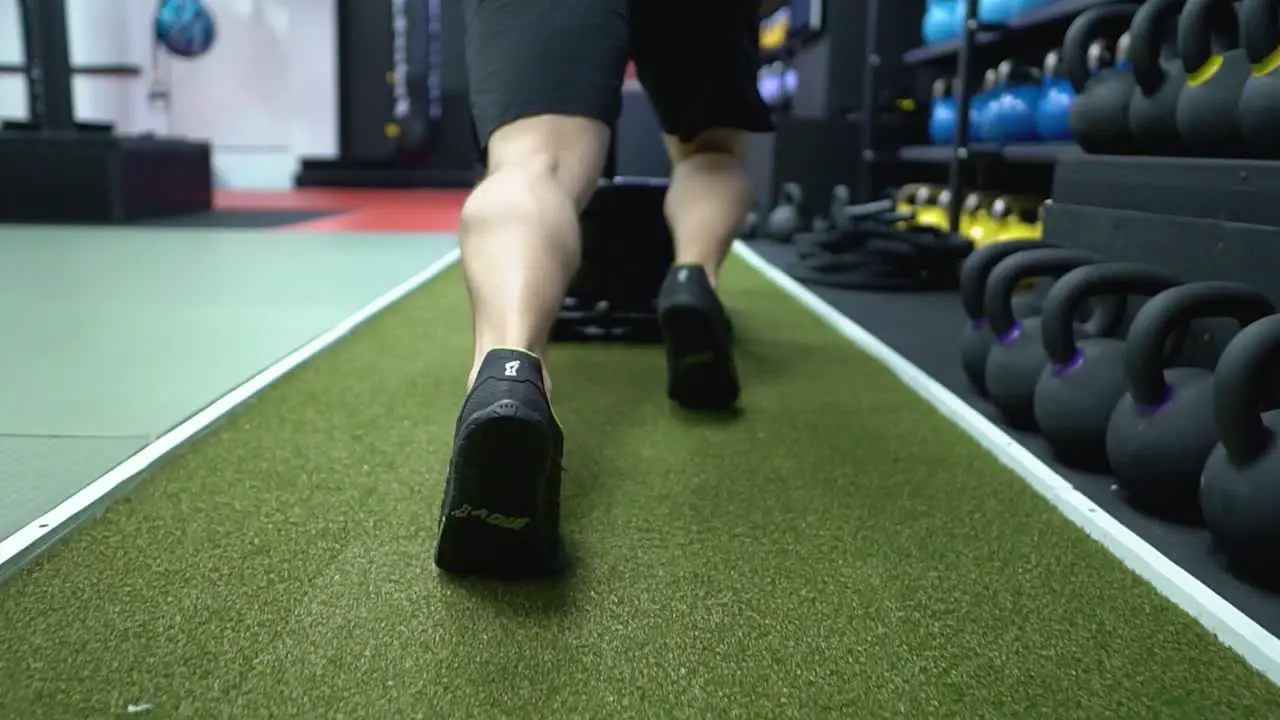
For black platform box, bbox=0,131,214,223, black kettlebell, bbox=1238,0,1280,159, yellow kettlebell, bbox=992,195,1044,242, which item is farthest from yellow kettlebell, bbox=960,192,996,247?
black platform box, bbox=0,131,214,223

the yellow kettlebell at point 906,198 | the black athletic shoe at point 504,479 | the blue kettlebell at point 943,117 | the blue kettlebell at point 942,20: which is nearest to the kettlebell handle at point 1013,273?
the black athletic shoe at point 504,479

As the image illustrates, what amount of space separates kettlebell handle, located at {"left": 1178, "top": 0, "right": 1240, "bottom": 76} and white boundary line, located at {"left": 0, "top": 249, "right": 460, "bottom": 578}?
128cm

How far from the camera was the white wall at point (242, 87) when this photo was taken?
8047mm

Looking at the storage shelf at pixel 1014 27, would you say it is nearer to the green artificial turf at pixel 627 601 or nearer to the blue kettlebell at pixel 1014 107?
the blue kettlebell at pixel 1014 107

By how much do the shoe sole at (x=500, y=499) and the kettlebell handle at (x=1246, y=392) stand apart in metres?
0.56

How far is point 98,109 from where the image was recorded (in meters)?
8.05

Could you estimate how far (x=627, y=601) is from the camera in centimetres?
84

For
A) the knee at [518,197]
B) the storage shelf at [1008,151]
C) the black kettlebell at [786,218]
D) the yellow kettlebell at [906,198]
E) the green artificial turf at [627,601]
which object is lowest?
the green artificial turf at [627,601]

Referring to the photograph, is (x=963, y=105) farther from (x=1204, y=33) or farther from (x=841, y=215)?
(x=1204, y=33)

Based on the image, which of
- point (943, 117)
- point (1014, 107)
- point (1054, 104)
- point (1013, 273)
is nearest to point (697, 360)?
point (1013, 273)

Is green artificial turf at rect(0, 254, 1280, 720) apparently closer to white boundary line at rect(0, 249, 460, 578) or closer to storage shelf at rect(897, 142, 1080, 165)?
white boundary line at rect(0, 249, 460, 578)

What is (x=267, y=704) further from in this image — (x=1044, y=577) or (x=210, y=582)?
(x=1044, y=577)

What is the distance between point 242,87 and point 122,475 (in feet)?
26.4

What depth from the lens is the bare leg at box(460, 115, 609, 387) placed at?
0.91 metres
